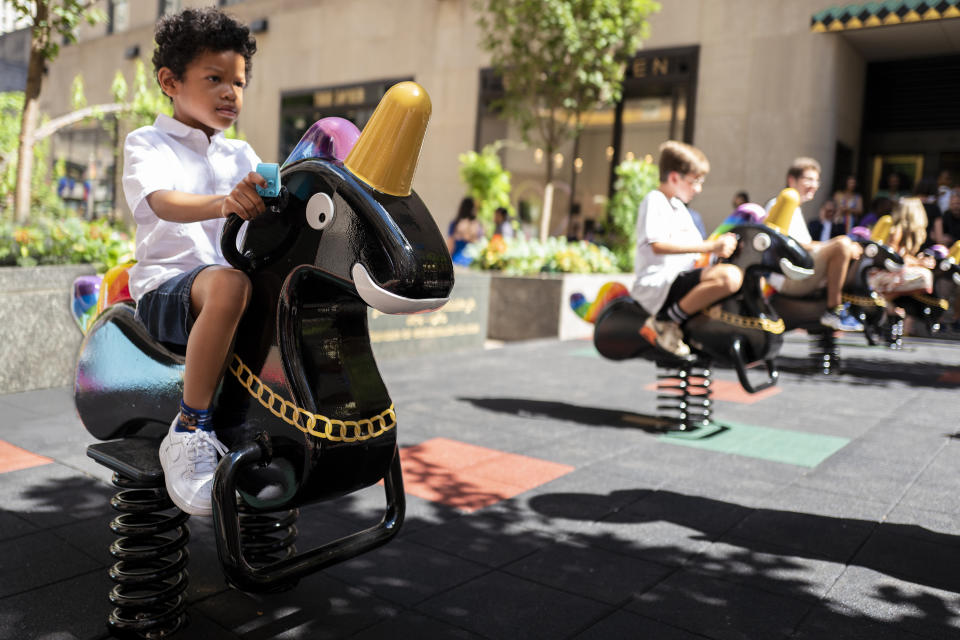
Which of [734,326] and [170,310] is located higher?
[170,310]

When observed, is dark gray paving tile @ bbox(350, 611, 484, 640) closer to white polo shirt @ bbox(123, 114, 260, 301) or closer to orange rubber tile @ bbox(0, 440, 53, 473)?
white polo shirt @ bbox(123, 114, 260, 301)

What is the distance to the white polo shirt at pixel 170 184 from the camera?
2.34 metres

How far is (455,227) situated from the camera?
12.6 m

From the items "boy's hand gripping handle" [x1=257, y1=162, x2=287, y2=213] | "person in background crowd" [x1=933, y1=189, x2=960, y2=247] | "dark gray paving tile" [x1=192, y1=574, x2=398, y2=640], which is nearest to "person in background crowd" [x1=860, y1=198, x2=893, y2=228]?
"person in background crowd" [x1=933, y1=189, x2=960, y2=247]

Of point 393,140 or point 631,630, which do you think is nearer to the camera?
point 393,140

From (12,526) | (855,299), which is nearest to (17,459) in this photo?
(12,526)

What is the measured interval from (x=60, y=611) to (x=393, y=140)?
80.2 inches

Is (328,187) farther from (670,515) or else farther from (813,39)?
(813,39)

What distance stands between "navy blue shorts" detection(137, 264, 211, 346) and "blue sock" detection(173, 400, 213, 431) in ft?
0.82

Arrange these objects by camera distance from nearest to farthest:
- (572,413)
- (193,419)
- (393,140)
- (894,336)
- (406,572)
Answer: (393,140) → (193,419) → (406,572) → (572,413) → (894,336)

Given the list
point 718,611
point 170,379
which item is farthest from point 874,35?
point 170,379

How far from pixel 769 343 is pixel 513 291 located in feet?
19.6

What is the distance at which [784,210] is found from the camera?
5.16 metres

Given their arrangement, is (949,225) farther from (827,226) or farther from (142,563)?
(142,563)
